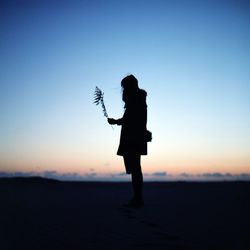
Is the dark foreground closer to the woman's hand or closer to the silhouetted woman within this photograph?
the silhouetted woman

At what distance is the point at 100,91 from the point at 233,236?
4420 mm

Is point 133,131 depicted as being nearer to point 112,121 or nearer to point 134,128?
point 134,128

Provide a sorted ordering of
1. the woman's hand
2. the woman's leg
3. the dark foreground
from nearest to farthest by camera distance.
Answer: the dark foreground, the woman's leg, the woman's hand

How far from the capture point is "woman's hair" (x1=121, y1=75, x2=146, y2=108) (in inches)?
262

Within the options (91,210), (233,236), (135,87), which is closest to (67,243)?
(233,236)

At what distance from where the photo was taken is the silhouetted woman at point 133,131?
6.61 metres

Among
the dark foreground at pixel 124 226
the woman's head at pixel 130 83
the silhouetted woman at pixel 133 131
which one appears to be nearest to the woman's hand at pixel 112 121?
the silhouetted woman at pixel 133 131

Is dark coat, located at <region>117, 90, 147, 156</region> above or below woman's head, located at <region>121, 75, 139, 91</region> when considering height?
below

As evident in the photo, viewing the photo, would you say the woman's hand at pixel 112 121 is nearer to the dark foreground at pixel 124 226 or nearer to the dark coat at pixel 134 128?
the dark coat at pixel 134 128

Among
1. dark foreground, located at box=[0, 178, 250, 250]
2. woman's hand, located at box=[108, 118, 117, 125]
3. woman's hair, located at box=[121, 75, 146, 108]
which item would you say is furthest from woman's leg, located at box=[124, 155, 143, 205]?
woman's hair, located at box=[121, 75, 146, 108]

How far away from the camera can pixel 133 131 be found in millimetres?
6680

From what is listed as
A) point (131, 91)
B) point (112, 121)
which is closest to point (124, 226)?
point (112, 121)

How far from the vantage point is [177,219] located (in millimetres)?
5250

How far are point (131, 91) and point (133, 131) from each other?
695mm
